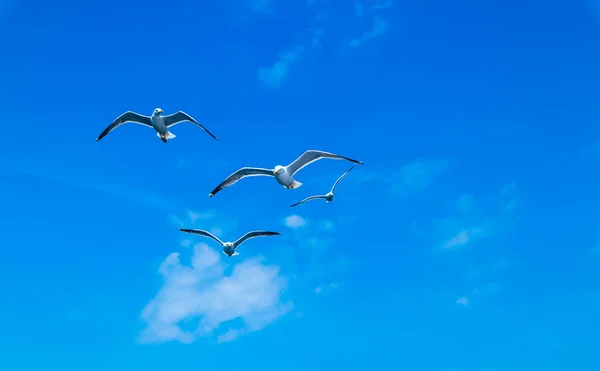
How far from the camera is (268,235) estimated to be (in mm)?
43938

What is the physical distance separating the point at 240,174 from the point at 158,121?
5.69 meters

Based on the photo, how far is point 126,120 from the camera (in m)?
43.3

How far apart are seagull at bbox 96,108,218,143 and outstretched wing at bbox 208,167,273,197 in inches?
105

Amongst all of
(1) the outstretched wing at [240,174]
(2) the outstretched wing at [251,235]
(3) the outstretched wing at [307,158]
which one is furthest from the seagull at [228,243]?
(3) the outstretched wing at [307,158]

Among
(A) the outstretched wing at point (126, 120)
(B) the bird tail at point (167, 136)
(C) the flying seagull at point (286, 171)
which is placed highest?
(A) the outstretched wing at point (126, 120)

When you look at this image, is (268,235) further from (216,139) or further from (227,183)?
(216,139)

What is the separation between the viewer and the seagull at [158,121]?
1640 inches

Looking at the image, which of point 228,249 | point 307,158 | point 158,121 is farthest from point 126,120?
point 307,158

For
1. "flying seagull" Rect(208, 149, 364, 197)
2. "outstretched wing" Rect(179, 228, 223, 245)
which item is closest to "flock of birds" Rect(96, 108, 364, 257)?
"flying seagull" Rect(208, 149, 364, 197)

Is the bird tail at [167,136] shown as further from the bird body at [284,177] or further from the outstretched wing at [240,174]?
the bird body at [284,177]

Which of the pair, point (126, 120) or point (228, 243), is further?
point (228, 243)

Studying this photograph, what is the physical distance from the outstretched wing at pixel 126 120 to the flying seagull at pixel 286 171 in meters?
5.96

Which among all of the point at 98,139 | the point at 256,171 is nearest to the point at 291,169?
the point at 256,171

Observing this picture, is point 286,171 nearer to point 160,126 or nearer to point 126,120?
point 160,126
